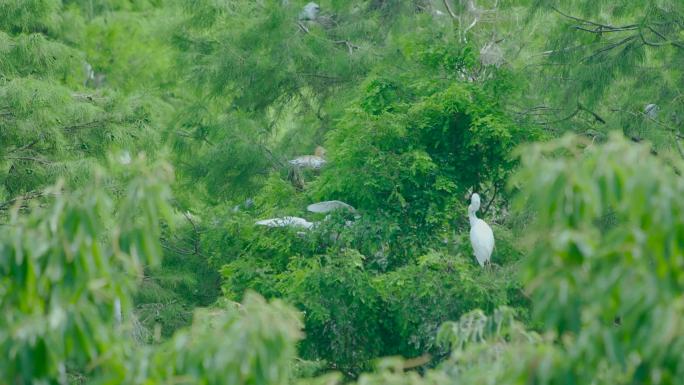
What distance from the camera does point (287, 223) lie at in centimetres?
746

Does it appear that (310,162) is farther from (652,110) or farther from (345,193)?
(652,110)

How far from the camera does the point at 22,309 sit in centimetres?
316

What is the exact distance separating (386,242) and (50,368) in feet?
14.6

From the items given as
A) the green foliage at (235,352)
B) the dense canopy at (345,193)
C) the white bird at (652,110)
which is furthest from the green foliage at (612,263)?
the white bird at (652,110)

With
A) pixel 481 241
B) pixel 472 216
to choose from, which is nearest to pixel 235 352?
pixel 481 241

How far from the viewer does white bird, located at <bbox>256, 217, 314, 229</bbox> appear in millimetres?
7402

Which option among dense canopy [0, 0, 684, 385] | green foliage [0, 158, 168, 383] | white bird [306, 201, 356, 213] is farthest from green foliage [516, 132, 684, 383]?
white bird [306, 201, 356, 213]

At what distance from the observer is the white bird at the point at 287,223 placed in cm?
740

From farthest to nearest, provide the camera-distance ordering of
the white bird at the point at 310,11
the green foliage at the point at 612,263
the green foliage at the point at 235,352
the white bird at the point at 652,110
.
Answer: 1. the white bird at the point at 310,11
2. the white bird at the point at 652,110
3. the green foliage at the point at 235,352
4. the green foliage at the point at 612,263

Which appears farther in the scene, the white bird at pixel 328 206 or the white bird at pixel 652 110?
the white bird at pixel 652 110

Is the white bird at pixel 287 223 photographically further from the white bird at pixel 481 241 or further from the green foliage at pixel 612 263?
the green foliage at pixel 612 263

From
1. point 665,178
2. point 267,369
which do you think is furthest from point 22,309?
point 665,178

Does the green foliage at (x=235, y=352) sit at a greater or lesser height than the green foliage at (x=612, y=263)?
lesser

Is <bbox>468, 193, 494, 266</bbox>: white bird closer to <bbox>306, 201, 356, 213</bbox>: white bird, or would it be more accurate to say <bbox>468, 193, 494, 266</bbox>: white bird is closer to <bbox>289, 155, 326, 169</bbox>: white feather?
<bbox>306, 201, 356, 213</bbox>: white bird
